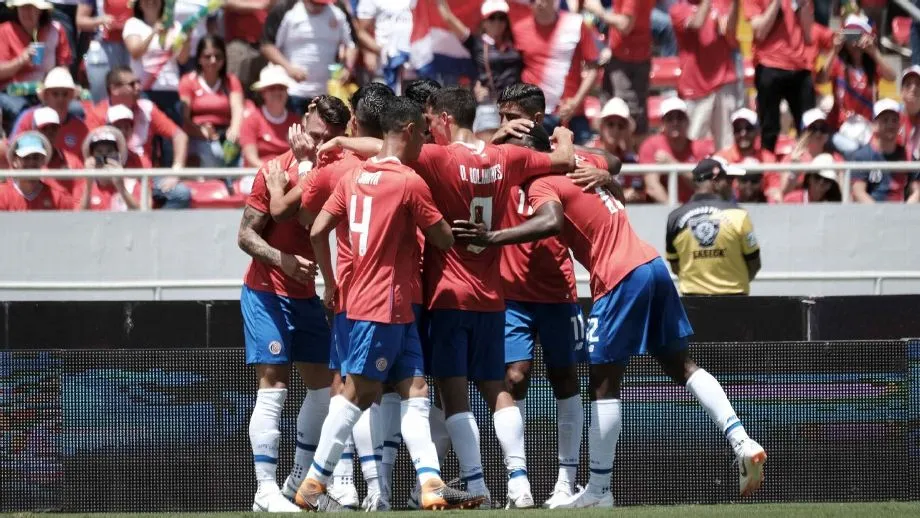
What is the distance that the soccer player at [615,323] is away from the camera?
8453 mm

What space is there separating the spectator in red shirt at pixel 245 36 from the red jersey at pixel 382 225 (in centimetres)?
698

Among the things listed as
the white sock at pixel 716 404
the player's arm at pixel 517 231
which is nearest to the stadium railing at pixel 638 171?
the white sock at pixel 716 404

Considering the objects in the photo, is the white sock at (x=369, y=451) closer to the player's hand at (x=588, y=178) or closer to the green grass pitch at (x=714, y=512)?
the green grass pitch at (x=714, y=512)

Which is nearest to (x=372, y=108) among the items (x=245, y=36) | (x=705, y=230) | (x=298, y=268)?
(x=298, y=268)

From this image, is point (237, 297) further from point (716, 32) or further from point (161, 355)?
point (716, 32)

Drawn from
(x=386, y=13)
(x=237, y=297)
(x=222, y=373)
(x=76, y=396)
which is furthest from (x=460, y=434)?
(x=386, y=13)

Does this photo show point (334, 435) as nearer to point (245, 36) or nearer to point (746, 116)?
point (746, 116)

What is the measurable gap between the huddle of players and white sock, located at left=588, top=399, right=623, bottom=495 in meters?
0.01

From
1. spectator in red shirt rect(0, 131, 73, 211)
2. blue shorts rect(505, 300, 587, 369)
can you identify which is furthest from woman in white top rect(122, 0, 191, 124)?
blue shorts rect(505, 300, 587, 369)

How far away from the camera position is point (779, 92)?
574 inches

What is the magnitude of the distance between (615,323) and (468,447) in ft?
3.50

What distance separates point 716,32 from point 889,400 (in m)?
6.29

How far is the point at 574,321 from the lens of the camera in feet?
29.2

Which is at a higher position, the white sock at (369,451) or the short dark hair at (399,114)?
the short dark hair at (399,114)
